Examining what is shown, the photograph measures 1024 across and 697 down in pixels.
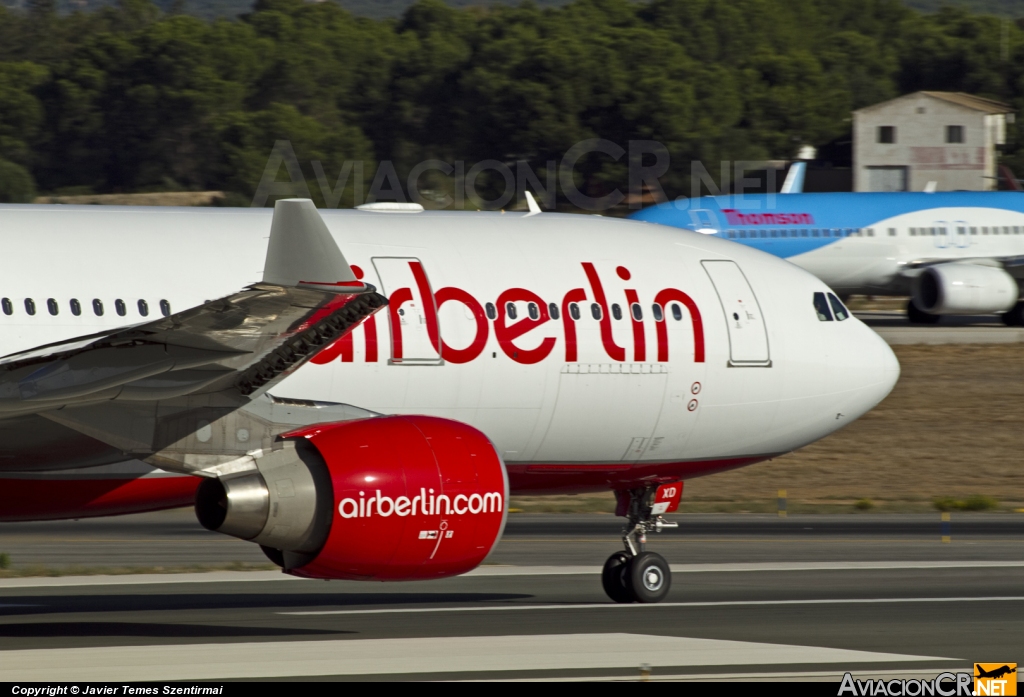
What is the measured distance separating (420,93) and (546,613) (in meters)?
104

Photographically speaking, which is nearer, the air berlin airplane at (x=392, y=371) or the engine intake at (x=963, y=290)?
the air berlin airplane at (x=392, y=371)

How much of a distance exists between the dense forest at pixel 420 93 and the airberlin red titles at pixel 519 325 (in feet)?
244

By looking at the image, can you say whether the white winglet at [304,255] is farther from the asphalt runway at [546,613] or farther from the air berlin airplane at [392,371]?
the asphalt runway at [546,613]

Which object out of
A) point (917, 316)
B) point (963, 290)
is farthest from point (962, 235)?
point (963, 290)

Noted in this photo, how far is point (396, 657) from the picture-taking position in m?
12.5

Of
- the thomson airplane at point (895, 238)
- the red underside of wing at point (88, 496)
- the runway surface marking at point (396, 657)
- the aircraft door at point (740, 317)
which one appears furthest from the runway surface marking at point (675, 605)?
the thomson airplane at point (895, 238)

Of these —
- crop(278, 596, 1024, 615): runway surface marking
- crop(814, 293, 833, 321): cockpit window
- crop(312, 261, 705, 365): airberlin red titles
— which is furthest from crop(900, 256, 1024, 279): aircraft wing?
crop(312, 261, 705, 365): airberlin red titles

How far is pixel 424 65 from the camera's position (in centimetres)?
11969

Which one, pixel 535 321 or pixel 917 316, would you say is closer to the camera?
pixel 535 321

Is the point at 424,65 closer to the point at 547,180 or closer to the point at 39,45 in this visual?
the point at 547,180

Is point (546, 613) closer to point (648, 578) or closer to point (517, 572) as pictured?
point (648, 578)

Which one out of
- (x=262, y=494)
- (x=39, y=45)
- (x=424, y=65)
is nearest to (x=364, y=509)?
(x=262, y=494)

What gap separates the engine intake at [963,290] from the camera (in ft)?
158

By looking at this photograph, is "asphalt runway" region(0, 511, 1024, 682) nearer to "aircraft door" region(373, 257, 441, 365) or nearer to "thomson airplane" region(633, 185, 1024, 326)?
"aircraft door" region(373, 257, 441, 365)
